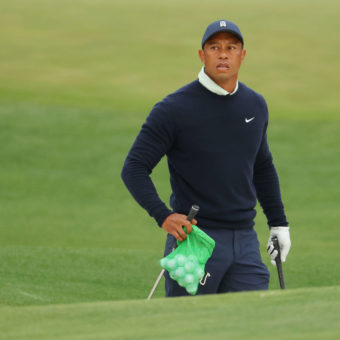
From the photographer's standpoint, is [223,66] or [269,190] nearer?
[223,66]

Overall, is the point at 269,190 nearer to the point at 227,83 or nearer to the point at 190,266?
the point at 227,83

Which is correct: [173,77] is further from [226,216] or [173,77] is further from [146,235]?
[226,216]

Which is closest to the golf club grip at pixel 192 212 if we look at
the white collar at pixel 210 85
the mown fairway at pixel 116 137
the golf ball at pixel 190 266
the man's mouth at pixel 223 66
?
the golf ball at pixel 190 266

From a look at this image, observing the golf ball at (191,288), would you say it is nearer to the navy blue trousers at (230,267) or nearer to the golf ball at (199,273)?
the golf ball at (199,273)

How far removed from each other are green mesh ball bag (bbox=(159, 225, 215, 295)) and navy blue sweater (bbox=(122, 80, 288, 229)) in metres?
0.19

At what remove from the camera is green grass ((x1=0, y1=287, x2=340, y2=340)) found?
146 inches

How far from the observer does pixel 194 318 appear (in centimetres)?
397

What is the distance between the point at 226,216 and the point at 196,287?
0.49 metres

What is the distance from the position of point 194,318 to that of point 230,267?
5.15 ft

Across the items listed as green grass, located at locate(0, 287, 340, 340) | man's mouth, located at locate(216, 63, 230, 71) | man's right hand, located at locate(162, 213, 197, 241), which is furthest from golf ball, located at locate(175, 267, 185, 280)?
man's mouth, located at locate(216, 63, 230, 71)

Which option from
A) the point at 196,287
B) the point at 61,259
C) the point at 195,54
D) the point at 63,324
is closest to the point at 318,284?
the point at 61,259

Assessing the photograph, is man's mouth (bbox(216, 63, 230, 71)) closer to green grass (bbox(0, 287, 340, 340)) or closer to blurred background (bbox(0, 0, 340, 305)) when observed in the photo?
green grass (bbox(0, 287, 340, 340))

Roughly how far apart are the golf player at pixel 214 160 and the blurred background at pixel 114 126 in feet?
7.01

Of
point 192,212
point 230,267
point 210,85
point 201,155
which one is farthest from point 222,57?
point 230,267
